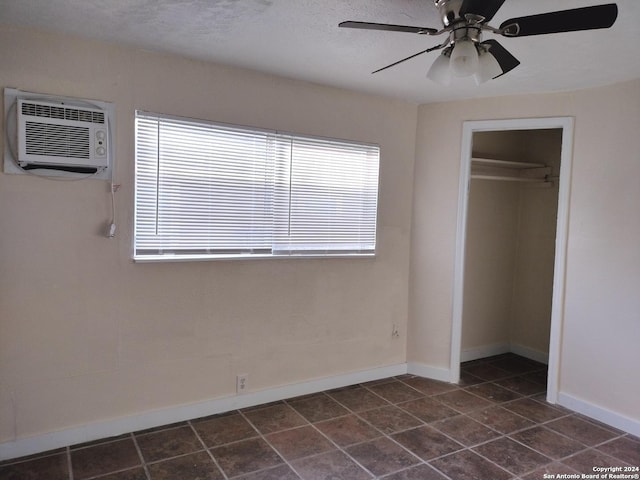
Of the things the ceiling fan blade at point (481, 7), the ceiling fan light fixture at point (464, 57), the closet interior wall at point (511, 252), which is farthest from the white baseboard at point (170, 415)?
the ceiling fan blade at point (481, 7)

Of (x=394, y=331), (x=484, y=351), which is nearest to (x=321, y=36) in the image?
(x=394, y=331)

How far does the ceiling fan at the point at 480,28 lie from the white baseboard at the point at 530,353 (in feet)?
11.0

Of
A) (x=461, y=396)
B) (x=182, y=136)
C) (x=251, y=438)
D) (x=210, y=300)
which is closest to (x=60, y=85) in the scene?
(x=182, y=136)

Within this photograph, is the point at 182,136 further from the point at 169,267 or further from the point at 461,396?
the point at 461,396

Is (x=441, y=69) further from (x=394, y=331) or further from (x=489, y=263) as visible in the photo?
(x=489, y=263)

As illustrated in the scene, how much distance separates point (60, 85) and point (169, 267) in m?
1.21

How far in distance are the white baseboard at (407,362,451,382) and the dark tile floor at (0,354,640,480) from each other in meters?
0.25

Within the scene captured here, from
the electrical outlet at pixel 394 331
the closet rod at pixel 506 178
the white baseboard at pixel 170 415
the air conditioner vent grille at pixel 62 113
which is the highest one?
the air conditioner vent grille at pixel 62 113

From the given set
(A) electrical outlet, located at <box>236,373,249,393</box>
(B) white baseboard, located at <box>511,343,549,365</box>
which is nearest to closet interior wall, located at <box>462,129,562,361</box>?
(B) white baseboard, located at <box>511,343,549,365</box>

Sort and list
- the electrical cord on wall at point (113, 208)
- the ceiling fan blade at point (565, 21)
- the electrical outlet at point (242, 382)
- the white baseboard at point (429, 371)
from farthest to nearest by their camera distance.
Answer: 1. the white baseboard at point (429, 371)
2. the electrical outlet at point (242, 382)
3. the electrical cord on wall at point (113, 208)
4. the ceiling fan blade at point (565, 21)

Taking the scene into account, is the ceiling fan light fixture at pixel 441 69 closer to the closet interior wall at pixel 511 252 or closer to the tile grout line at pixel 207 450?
the tile grout line at pixel 207 450

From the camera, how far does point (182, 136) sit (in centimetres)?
294

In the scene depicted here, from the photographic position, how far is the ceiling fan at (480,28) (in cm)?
162

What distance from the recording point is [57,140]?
256cm
